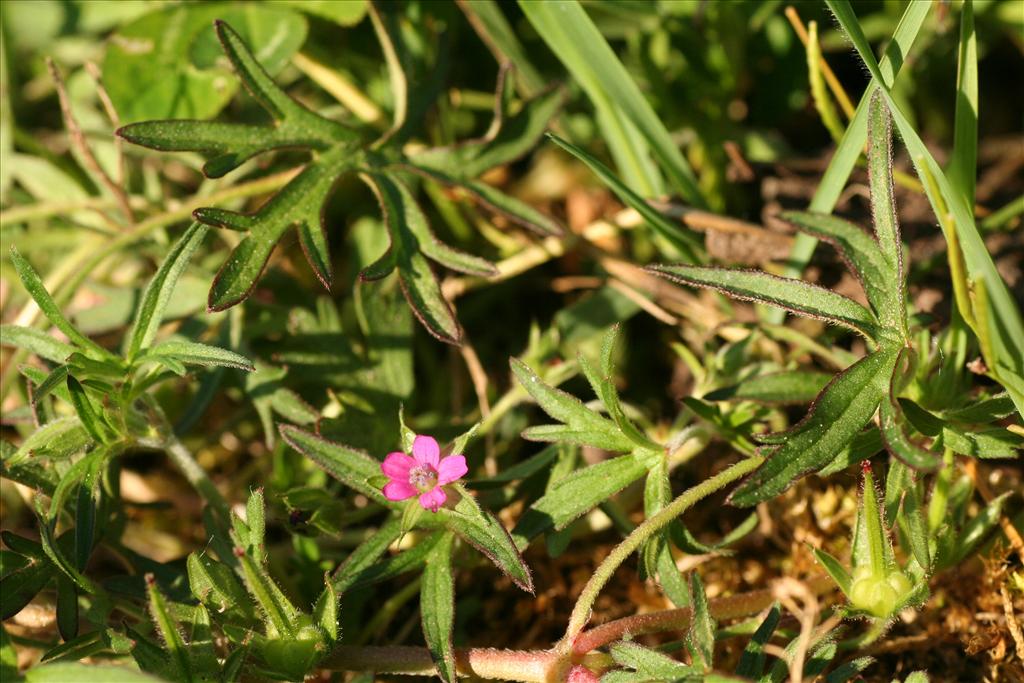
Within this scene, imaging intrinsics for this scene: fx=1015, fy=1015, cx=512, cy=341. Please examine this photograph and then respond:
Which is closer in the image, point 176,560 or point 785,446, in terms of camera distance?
point 785,446

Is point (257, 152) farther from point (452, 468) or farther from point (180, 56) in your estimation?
point (452, 468)

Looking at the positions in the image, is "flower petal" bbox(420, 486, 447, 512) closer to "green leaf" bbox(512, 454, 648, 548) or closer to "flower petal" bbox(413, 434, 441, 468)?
"flower petal" bbox(413, 434, 441, 468)

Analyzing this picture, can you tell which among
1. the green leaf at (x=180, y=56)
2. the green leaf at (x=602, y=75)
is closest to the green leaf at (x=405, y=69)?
the green leaf at (x=180, y=56)

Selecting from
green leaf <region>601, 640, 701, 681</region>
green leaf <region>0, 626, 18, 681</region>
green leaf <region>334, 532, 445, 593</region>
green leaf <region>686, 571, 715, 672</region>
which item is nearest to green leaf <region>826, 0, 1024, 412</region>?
green leaf <region>686, 571, 715, 672</region>

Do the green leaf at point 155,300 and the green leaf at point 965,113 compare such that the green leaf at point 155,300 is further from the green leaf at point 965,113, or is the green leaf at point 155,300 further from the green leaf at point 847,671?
the green leaf at point 965,113

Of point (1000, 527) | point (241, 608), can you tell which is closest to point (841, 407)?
point (1000, 527)

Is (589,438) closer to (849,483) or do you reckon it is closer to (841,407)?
(841,407)
